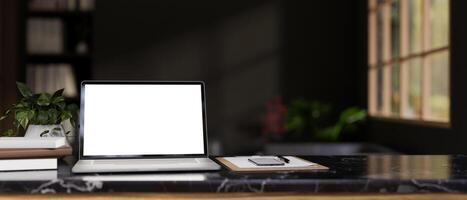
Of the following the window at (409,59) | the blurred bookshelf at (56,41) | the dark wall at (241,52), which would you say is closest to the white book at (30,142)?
the window at (409,59)

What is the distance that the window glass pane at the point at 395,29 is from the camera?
447 centimetres

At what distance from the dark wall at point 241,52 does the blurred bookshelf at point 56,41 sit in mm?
253

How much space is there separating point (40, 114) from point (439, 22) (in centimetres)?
241

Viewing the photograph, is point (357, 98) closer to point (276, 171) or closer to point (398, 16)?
point (398, 16)

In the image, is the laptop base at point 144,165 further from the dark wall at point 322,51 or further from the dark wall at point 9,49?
the dark wall at point 322,51

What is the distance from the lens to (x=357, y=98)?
5652 millimetres

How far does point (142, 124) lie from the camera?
1.88 metres

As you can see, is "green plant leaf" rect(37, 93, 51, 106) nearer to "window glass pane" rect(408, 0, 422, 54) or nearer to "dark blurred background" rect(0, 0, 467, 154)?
"window glass pane" rect(408, 0, 422, 54)

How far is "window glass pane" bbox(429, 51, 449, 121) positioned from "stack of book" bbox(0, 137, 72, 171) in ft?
7.57

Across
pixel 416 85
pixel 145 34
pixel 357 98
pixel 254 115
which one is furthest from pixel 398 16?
pixel 145 34

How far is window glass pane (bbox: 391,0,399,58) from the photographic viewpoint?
4469mm

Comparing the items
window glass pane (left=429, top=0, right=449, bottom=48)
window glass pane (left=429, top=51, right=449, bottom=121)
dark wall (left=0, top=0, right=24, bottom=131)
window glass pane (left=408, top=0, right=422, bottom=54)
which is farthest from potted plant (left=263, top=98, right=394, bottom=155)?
dark wall (left=0, top=0, right=24, bottom=131)

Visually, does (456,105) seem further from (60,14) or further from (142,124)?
(60,14)

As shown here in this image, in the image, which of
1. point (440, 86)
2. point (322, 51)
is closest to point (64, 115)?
point (440, 86)
